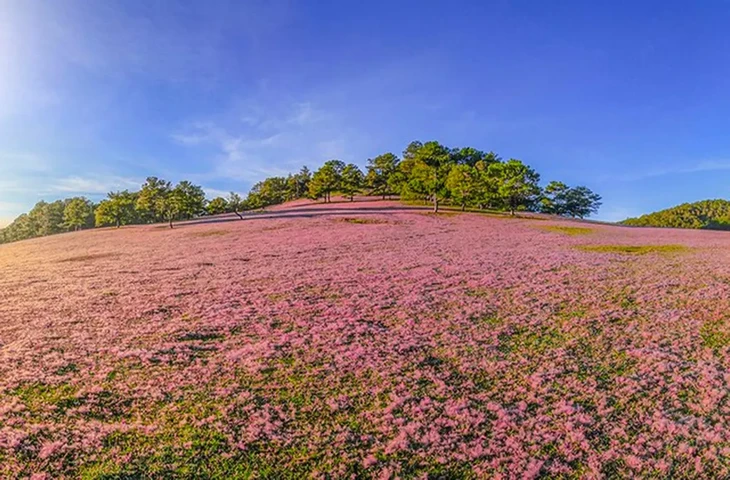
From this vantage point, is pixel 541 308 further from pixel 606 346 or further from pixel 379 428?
pixel 379 428

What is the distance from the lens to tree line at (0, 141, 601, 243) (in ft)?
238

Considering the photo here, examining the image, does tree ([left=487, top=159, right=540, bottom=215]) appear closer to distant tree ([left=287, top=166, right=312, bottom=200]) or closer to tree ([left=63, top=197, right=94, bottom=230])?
distant tree ([left=287, top=166, right=312, bottom=200])

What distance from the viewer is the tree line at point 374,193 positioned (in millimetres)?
72562

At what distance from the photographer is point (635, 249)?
1312 inches

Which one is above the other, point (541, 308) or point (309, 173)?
point (309, 173)

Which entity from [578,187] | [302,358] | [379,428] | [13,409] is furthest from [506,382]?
[578,187]

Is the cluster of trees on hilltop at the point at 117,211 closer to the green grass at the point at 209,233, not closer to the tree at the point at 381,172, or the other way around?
the green grass at the point at 209,233

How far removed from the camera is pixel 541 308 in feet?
51.9

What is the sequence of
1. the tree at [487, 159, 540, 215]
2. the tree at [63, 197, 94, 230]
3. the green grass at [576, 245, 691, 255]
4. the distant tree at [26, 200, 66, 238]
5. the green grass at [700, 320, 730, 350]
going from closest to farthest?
1. the green grass at [700, 320, 730, 350]
2. the green grass at [576, 245, 691, 255]
3. the tree at [487, 159, 540, 215]
4. the tree at [63, 197, 94, 230]
5. the distant tree at [26, 200, 66, 238]

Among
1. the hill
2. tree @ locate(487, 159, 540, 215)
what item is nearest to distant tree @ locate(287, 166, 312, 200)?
tree @ locate(487, 159, 540, 215)

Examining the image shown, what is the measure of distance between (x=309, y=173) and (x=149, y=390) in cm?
12627

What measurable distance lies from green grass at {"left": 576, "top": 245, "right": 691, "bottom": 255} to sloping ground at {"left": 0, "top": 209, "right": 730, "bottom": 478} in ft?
32.1

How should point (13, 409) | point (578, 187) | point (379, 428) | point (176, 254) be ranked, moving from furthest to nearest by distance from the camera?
point (578, 187), point (176, 254), point (13, 409), point (379, 428)

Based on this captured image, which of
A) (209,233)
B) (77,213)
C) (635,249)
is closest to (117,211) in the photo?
(77,213)
